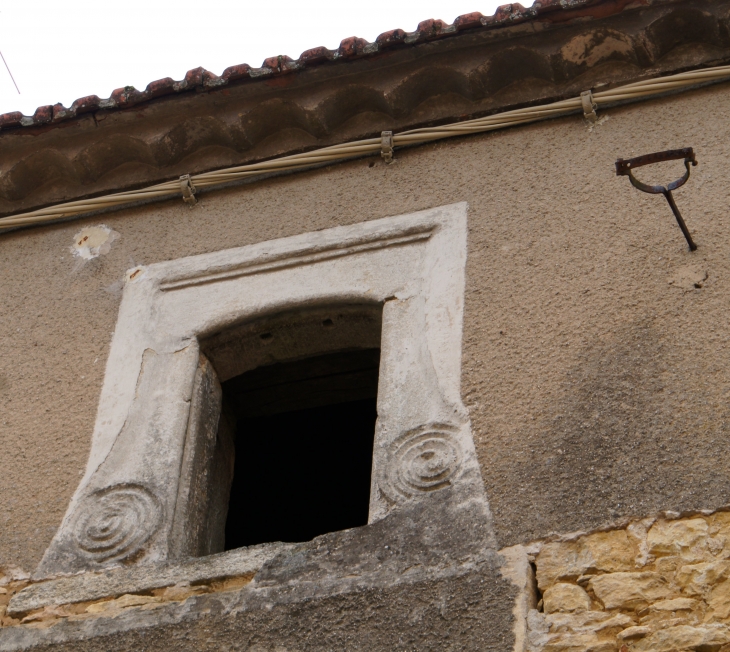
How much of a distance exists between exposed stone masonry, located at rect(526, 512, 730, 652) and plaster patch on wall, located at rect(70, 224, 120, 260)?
10.2 feet

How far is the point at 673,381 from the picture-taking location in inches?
153

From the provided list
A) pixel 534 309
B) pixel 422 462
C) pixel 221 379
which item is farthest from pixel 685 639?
pixel 221 379

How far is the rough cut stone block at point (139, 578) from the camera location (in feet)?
12.4

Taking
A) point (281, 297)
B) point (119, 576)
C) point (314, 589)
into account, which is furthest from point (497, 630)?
point (281, 297)

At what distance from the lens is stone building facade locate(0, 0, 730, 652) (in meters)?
3.46

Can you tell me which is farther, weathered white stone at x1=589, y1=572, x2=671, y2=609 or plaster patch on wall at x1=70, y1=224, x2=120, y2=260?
plaster patch on wall at x1=70, y1=224, x2=120, y2=260

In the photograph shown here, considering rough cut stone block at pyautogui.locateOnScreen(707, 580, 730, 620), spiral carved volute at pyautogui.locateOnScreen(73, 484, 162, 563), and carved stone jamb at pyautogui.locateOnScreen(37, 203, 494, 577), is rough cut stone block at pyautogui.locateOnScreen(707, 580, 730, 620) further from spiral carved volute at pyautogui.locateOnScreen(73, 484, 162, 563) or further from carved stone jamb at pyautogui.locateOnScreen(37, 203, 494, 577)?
spiral carved volute at pyautogui.locateOnScreen(73, 484, 162, 563)

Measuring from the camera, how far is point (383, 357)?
4480mm

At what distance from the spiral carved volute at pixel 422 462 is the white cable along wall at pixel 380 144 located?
1.99 meters

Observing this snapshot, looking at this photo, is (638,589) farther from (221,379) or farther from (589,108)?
(589,108)

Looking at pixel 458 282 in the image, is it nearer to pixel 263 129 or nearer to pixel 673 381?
pixel 673 381

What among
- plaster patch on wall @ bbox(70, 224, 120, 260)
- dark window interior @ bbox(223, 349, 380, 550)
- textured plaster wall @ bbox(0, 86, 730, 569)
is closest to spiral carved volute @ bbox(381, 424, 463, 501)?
textured plaster wall @ bbox(0, 86, 730, 569)

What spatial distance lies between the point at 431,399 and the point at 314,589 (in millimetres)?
944

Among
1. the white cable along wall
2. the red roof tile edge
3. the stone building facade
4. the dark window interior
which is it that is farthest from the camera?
the dark window interior
